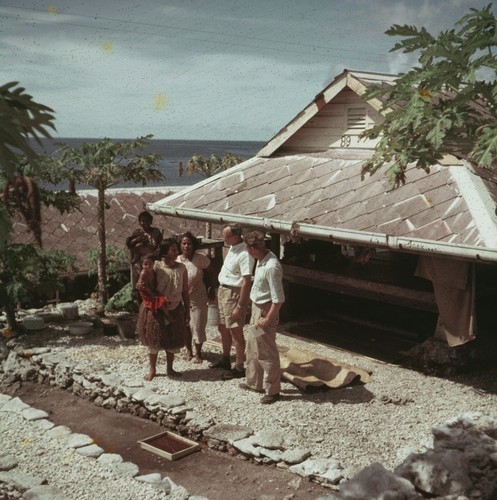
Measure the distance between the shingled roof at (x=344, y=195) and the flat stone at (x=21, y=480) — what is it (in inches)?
197

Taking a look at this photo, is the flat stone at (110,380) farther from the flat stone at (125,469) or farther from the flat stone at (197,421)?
the flat stone at (125,469)

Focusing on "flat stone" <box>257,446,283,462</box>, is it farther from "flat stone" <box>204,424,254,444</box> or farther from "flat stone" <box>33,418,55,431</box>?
"flat stone" <box>33,418,55,431</box>

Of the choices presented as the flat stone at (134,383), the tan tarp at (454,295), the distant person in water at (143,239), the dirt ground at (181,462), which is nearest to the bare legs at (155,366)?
the flat stone at (134,383)

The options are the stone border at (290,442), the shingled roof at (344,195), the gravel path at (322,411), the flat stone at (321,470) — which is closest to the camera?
the stone border at (290,442)

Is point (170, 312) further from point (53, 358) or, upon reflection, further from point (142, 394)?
point (53, 358)

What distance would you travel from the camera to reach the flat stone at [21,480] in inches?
267

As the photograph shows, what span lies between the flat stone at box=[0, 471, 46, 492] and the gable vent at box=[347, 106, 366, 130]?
770cm

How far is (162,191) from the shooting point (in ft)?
60.7

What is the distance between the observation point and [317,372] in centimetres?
958

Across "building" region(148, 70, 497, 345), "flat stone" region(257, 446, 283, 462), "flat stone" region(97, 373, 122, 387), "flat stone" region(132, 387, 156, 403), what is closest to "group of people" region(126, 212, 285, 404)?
"flat stone" region(97, 373, 122, 387)

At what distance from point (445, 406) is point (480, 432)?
2.40 meters

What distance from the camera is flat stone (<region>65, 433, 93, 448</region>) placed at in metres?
7.78

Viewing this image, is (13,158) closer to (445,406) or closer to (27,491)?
(27,491)

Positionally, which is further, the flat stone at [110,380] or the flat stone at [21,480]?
the flat stone at [110,380]
